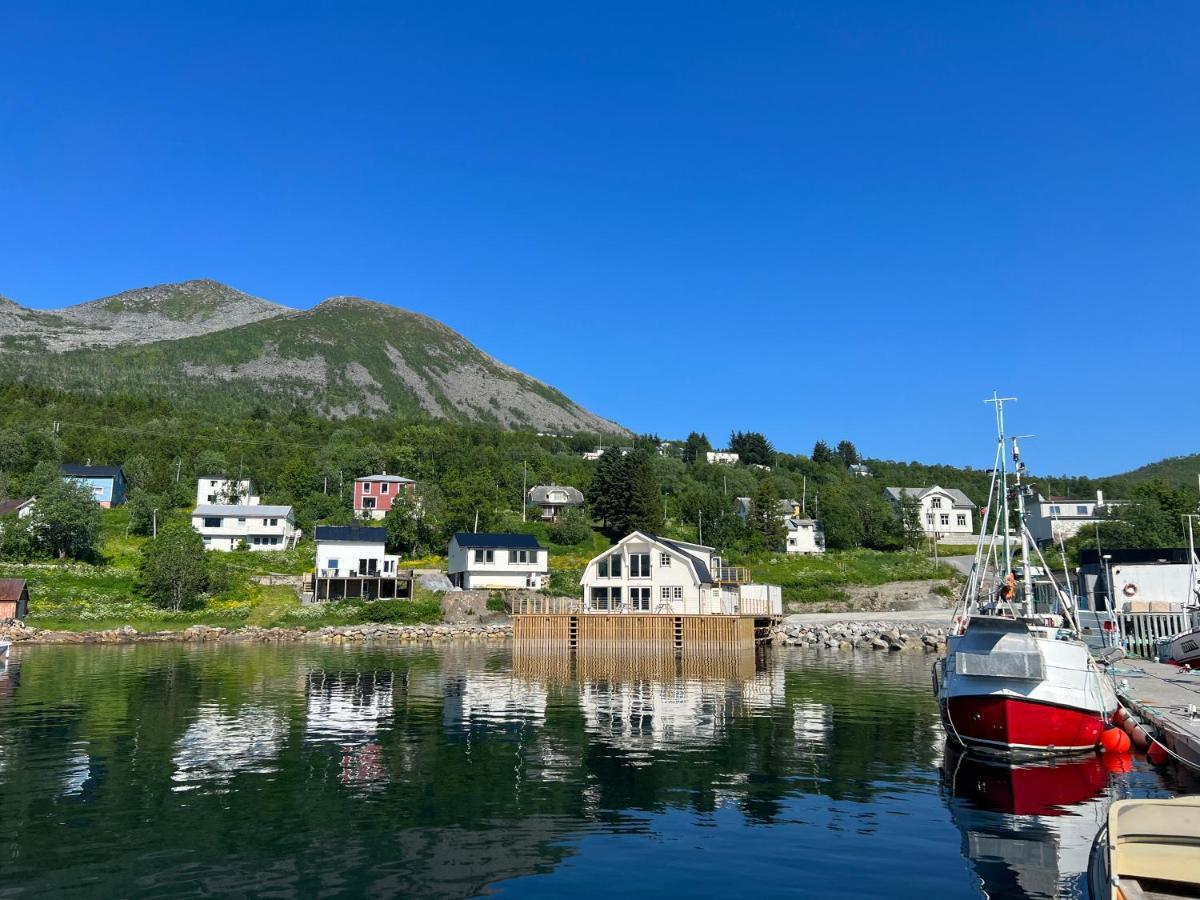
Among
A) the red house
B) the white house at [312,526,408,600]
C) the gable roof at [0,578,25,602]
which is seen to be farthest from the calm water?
the red house

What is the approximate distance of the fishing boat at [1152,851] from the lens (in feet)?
32.6

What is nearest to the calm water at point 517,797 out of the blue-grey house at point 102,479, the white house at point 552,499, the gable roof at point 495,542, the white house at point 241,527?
the gable roof at point 495,542

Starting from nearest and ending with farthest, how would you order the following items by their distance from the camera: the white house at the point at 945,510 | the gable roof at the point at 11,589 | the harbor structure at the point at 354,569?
the gable roof at the point at 11,589 < the harbor structure at the point at 354,569 < the white house at the point at 945,510

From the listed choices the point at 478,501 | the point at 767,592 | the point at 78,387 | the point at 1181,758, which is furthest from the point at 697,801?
the point at 78,387

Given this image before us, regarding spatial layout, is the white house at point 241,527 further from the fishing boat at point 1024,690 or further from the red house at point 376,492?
the fishing boat at point 1024,690

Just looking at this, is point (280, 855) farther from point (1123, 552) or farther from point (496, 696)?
point (1123, 552)

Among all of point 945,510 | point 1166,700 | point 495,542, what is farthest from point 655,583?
point 945,510

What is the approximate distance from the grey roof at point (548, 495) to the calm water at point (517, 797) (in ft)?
262

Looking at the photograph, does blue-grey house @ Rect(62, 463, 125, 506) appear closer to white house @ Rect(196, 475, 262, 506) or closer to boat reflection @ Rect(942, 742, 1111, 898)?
white house @ Rect(196, 475, 262, 506)

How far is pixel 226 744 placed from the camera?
2455cm

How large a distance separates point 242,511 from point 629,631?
181 feet

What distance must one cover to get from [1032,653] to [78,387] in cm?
21768

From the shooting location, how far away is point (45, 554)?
7750 centimetres

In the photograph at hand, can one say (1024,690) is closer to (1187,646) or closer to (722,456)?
(1187,646)
